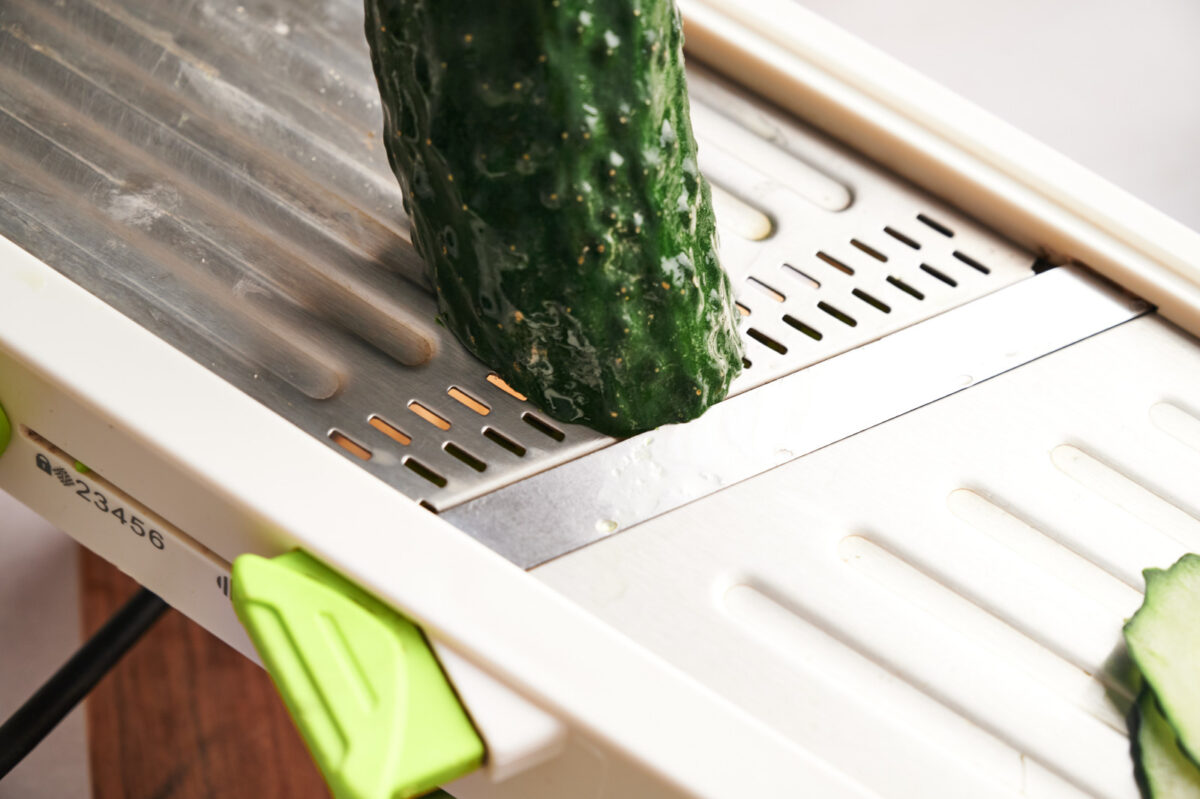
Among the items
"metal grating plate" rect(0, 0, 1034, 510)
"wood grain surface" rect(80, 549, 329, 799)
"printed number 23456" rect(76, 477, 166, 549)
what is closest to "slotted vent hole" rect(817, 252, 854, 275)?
"metal grating plate" rect(0, 0, 1034, 510)

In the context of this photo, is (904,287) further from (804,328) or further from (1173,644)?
(1173,644)

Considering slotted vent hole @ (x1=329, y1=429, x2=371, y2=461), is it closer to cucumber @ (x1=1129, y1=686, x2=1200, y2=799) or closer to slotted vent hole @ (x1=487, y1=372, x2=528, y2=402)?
slotted vent hole @ (x1=487, y1=372, x2=528, y2=402)

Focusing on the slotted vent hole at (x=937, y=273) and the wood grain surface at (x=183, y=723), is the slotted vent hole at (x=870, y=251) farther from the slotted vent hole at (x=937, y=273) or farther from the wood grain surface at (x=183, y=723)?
the wood grain surface at (x=183, y=723)

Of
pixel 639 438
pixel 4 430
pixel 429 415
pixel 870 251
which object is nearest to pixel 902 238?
pixel 870 251

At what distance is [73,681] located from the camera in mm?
875

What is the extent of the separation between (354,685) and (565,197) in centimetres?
27

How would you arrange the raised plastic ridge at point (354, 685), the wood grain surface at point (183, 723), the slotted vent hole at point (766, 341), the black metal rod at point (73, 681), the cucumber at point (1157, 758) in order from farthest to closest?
the wood grain surface at point (183, 723)
the black metal rod at point (73, 681)
the slotted vent hole at point (766, 341)
the cucumber at point (1157, 758)
the raised plastic ridge at point (354, 685)

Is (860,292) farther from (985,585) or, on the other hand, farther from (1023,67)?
(1023,67)

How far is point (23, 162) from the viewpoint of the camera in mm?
629

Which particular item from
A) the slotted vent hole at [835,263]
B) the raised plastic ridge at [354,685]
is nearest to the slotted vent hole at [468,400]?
the raised plastic ridge at [354,685]

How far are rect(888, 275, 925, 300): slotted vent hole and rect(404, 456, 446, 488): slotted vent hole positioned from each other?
349 mm

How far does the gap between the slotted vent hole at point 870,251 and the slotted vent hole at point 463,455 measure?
0.32m

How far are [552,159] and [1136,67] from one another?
3.23 ft

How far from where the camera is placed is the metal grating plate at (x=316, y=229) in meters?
0.60
